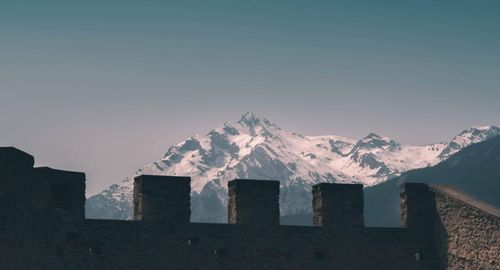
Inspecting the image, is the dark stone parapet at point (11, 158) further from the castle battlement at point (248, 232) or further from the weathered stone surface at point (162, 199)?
the weathered stone surface at point (162, 199)

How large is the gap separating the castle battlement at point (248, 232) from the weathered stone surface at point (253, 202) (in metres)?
0.03

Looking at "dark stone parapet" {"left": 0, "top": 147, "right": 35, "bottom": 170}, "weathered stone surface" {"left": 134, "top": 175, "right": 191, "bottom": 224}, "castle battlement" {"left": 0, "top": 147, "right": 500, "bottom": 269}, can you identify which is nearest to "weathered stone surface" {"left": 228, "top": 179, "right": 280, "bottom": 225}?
"castle battlement" {"left": 0, "top": 147, "right": 500, "bottom": 269}

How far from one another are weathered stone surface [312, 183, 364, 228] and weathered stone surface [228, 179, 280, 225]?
59.9 inches

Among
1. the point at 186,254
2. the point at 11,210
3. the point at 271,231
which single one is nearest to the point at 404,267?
the point at 271,231

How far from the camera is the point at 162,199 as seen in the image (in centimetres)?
2859

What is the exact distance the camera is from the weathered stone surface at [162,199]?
28.5 meters

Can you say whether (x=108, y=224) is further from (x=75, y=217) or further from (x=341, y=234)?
(x=341, y=234)

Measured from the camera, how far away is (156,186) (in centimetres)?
2859

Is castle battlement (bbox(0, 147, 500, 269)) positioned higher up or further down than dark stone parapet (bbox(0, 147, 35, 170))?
further down

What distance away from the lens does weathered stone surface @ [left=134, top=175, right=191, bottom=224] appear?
28.5 m

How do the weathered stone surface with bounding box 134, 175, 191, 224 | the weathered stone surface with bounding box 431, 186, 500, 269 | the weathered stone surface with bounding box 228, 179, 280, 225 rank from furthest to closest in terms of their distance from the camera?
1. the weathered stone surface with bounding box 228, 179, 280, 225
2. the weathered stone surface with bounding box 431, 186, 500, 269
3. the weathered stone surface with bounding box 134, 175, 191, 224

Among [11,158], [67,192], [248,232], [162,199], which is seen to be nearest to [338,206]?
[248,232]

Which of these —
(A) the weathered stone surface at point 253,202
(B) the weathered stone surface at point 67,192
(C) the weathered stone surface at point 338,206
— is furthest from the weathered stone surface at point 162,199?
(C) the weathered stone surface at point 338,206

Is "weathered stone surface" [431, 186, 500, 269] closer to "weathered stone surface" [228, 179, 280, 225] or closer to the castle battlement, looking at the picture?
the castle battlement
